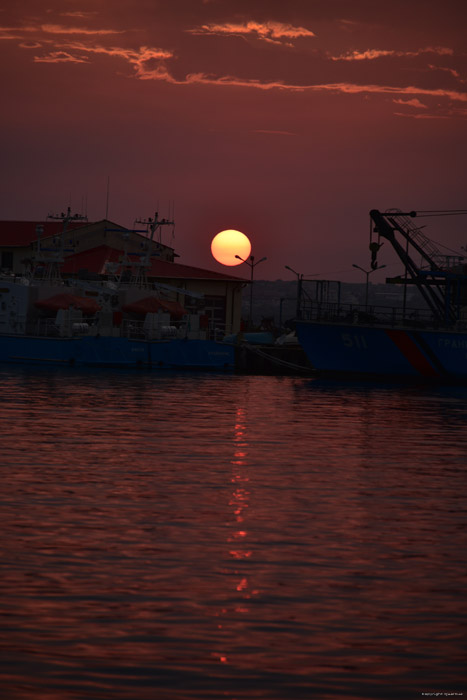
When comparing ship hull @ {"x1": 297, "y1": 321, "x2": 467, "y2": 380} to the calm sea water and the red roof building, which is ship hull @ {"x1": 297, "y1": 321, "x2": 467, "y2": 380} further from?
the calm sea water

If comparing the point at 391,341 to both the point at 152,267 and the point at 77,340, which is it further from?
the point at 152,267

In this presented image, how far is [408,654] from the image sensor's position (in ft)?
32.9

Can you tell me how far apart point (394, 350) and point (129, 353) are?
696 inches

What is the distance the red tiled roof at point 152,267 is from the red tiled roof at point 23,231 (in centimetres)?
550

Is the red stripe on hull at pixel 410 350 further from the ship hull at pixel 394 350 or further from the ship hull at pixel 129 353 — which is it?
the ship hull at pixel 129 353

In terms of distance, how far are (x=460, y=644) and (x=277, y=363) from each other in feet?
214

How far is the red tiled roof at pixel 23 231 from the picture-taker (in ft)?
364

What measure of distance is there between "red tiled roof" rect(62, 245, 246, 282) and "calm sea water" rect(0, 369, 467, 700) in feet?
222

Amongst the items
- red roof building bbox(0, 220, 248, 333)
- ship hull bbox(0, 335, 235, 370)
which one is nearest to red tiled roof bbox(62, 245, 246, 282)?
red roof building bbox(0, 220, 248, 333)

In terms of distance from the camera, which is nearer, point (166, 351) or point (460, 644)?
point (460, 644)

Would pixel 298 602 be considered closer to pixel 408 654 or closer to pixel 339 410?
pixel 408 654

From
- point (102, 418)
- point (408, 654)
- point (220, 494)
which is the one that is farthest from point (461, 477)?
point (102, 418)

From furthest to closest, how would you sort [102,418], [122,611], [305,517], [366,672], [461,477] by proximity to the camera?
[102,418] < [461,477] < [305,517] < [122,611] < [366,672]

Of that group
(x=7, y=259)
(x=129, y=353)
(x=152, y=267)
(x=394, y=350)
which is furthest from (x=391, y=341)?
(x=7, y=259)
